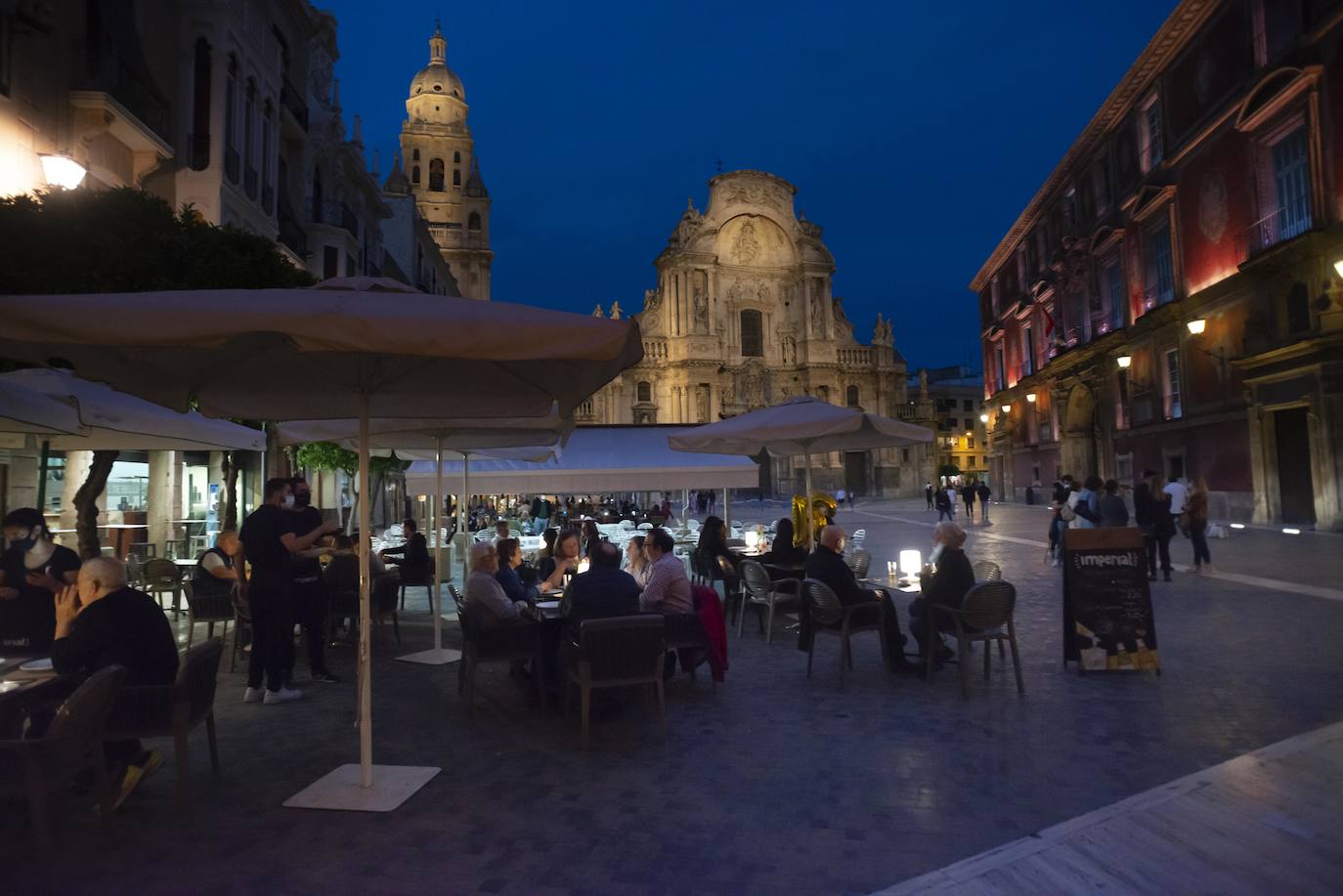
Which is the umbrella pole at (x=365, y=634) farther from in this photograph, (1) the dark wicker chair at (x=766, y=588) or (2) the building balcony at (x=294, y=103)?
(2) the building balcony at (x=294, y=103)

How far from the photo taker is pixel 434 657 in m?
7.38

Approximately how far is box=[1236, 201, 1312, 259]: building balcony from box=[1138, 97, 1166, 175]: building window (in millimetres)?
5174

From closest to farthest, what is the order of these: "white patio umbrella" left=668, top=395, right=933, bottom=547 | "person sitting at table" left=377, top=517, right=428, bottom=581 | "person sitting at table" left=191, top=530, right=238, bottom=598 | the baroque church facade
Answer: "person sitting at table" left=191, top=530, right=238, bottom=598 → "white patio umbrella" left=668, top=395, right=933, bottom=547 → "person sitting at table" left=377, top=517, right=428, bottom=581 → the baroque church facade

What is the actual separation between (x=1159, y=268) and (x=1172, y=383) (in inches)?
140

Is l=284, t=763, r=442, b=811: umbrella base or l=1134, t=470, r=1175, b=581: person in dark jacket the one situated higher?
l=1134, t=470, r=1175, b=581: person in dark jacket

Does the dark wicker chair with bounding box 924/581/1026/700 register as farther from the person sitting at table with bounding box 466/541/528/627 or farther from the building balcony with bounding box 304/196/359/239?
the building balcony with bounding box 304/196/359/239

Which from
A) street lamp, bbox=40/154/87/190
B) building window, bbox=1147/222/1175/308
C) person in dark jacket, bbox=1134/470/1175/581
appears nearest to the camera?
street lamp, bbox=40/154/87/190

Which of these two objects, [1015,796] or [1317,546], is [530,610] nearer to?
[1015,796]

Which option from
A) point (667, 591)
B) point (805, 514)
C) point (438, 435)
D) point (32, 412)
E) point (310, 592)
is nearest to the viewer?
point (32, 412)

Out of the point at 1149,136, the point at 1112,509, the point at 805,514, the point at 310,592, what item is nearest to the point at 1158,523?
the point at 1112,509

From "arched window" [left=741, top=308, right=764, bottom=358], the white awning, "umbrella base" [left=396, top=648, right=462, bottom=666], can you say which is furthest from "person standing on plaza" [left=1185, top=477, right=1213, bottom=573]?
"arched window" [left=741, top=308, right=764, bottom=358]

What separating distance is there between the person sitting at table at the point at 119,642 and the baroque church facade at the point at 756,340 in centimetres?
4325

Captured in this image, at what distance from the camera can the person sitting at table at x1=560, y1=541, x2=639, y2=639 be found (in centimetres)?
521

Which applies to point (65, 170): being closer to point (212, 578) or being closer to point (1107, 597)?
point (212, 578)
